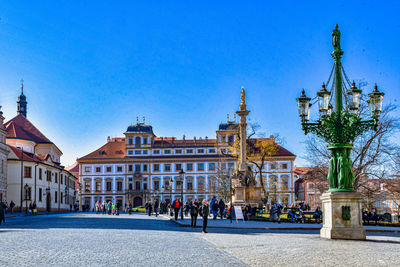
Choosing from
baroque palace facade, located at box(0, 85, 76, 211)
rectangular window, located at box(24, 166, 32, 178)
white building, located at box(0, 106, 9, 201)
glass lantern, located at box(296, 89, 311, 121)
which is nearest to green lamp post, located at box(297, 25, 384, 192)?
glass lantern, located at box(296, 89, 311, 121)

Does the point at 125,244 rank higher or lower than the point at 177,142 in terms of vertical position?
lower

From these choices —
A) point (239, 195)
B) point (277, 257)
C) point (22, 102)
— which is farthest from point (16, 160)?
point (277, 257)

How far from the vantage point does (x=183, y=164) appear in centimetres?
11469

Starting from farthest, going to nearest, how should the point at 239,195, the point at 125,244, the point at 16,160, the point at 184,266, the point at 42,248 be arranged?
the point at 16,160 < the point at 239,195 < the point at 125,244 < the point at 42,248 < the point at 184,266

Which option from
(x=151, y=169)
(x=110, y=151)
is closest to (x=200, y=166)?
(x=151, y=169)

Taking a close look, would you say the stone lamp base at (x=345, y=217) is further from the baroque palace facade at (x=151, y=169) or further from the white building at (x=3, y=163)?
the baroque palace facade at (x=151, y=169)

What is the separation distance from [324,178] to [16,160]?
4408 cm

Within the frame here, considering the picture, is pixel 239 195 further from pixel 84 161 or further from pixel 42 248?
pixel 84 161

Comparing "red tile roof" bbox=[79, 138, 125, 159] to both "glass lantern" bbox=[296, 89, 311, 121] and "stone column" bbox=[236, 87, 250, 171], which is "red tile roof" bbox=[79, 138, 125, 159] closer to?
"stone column" bbox=[236, 87, 250, 171]

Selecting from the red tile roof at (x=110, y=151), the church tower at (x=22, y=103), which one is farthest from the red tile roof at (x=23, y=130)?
the red tile roof at (x=110, y=151)

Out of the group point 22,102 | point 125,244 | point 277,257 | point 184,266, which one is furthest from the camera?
point 22,102

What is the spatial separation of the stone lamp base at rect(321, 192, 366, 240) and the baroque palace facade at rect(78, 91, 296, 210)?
96.0 meters

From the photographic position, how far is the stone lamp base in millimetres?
16188

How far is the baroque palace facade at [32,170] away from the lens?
68.1 m
